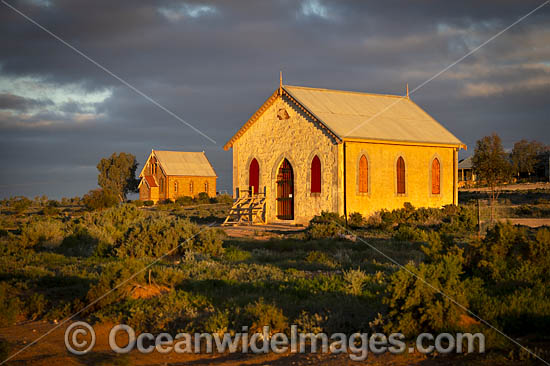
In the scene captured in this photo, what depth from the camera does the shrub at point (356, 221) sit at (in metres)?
23.1

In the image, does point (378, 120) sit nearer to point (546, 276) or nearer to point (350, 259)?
point (350, 259)

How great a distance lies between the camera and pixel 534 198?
40.4 meters

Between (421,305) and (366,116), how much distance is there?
2078 centimetres

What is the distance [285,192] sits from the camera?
89.3 ft

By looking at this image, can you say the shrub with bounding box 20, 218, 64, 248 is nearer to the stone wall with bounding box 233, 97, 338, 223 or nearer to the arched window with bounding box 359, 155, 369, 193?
the stone wall with bounding box 233, 97, 338, 223

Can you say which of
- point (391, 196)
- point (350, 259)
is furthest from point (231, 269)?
point (391, 196)

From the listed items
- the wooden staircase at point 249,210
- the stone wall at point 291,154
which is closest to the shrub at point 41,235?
the wooden staircase at point 249,210

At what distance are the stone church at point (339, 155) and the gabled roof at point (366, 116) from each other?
0.06 metres

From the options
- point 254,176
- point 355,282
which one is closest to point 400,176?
point 254,176

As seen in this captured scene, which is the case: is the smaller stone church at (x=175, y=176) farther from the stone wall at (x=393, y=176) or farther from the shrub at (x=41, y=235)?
the shrub at (x=41, y=235)

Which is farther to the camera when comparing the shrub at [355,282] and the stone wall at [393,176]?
the stone wall at [393,176]

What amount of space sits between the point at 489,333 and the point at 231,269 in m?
6.52

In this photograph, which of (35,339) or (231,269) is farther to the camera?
(231,269)

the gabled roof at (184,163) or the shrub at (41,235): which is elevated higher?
the gabled roof at (184,163)
